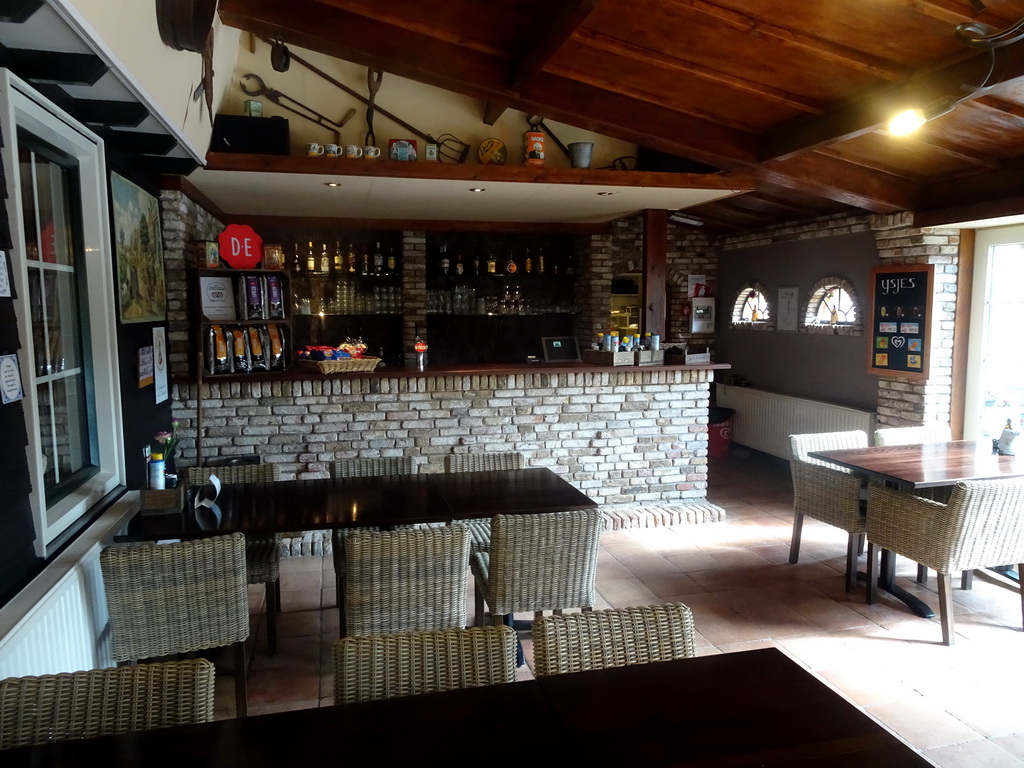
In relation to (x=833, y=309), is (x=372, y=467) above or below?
below

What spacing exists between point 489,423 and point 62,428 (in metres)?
2.91

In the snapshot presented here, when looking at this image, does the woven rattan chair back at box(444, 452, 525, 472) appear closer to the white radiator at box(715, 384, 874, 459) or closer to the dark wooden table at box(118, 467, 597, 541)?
the dark wooden table at box(118, 467, 597, 541)

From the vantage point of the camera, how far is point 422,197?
5.75 m

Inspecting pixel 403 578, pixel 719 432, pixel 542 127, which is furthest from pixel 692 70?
pixel 719 432

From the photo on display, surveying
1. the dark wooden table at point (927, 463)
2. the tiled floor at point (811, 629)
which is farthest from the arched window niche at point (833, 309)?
the tiled floor at point (811, 629)

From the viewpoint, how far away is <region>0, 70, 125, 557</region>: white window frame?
2363 millimetres

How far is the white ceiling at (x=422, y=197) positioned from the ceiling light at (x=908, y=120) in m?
1.95

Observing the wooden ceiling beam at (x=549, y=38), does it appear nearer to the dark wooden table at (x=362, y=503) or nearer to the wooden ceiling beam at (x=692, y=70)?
the wooden ceiling beam at (x=692, y=70)

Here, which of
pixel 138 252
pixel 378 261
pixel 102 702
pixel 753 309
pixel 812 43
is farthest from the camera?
pixel 753 309

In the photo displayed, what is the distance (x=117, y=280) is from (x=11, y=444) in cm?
155

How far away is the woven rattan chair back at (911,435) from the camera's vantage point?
15.7 ft

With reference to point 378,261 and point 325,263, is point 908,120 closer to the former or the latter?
point 378,261

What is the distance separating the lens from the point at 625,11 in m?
3.43

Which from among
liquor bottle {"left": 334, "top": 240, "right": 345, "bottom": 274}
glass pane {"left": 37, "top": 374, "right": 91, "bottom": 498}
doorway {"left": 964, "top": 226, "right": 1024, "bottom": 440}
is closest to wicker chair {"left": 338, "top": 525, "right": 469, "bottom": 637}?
glass pane {"left": 37, "top": 374, "right": 91, "bottom": 498}
